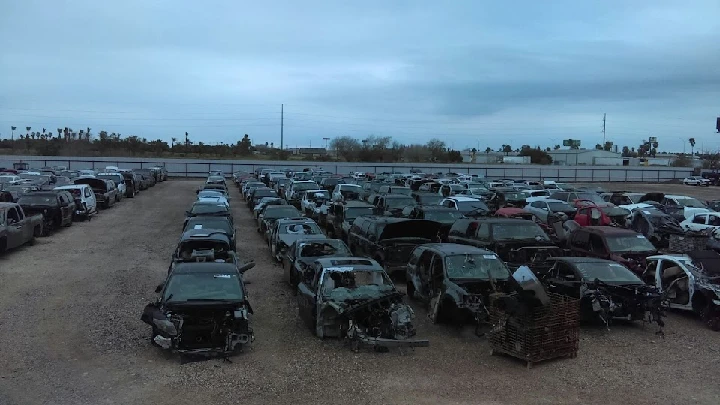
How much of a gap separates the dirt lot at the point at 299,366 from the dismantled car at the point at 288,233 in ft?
12.0

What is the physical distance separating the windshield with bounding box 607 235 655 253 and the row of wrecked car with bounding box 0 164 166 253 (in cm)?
1656

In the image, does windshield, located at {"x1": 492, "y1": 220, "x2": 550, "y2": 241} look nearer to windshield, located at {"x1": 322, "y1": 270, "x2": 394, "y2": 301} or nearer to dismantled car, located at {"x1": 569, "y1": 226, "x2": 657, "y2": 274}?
dismantled car, located at {"x1": 569, "y1": 226, "x2": 657, "y2": 274}

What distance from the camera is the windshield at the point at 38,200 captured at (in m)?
22.7

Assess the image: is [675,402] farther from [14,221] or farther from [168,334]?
[14,221]

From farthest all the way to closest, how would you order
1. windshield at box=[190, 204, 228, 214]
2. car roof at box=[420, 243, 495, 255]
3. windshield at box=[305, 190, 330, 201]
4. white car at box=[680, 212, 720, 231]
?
windshield at box=[305, 190, 330, 201] → white car at box=[680, 212, 720, 231] → windshield at box=[190, 204, 228, 214] → car roof at box=[420, 243, 495, 255]

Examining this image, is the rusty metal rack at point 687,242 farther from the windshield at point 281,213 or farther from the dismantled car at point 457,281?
the windshield at point 281,213

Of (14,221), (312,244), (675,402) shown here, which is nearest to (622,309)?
(675,402)

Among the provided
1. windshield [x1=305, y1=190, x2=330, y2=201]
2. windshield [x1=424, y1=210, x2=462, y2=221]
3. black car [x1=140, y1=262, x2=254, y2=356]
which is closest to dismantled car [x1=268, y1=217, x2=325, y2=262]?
windshield [x1=424, y1=210, x2=462, y2=221]

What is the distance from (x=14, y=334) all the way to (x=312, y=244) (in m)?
6.26

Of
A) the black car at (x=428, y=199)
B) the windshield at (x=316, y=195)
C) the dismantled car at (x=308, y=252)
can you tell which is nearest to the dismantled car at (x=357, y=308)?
the dismantled car at (x=308, y=252)

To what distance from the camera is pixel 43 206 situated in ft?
75.3

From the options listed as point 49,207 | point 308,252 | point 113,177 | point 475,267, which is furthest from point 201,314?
point 113,177

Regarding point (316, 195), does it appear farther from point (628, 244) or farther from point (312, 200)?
point (628, 244)

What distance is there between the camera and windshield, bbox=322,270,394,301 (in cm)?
1028
